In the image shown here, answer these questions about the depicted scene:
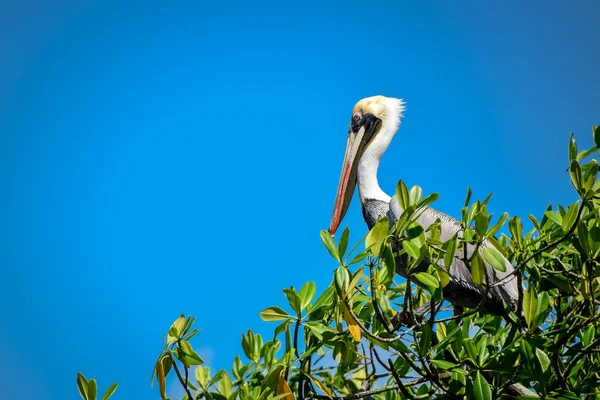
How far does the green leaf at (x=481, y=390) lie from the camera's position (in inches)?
93.4

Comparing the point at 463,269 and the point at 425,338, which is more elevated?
the point at 463,269

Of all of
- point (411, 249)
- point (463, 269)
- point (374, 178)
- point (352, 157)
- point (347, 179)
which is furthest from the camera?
point (352, 157)

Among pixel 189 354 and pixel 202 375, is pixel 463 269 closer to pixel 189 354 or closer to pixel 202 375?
pixel 202 375

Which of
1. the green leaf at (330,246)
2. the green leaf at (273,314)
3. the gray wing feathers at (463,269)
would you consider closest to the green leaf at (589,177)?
the green leaf at (330,246)

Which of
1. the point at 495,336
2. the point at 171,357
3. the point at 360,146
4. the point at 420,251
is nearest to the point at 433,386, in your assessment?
the point at 495,336

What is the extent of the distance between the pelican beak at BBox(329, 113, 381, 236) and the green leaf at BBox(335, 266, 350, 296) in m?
3.43

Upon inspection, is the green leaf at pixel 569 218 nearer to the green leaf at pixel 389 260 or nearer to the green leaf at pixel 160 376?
the green leaf at pixel 389 260

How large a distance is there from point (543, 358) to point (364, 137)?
13.2 feet

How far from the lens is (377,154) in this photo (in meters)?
5.81

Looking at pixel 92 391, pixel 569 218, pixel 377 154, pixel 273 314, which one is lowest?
pixel 569 218

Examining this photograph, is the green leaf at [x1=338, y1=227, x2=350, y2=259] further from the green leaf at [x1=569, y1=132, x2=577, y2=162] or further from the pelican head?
the pelican head

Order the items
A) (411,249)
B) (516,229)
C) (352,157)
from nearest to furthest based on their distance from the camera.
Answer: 1. (411,249)
2. (516,229)
3. (352,157)

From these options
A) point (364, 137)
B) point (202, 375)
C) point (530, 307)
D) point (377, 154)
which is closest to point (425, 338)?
point (530, 307)

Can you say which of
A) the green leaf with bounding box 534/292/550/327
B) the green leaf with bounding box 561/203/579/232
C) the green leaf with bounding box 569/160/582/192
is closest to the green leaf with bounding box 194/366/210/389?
the green leaf with bounding box 534/292/550/327
